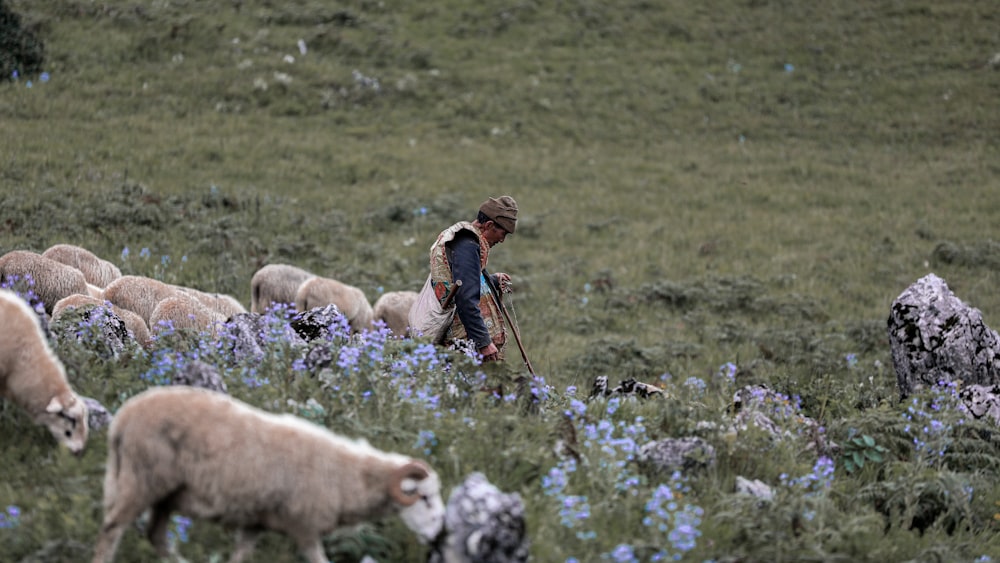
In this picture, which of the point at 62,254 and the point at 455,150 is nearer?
the point at 62,254

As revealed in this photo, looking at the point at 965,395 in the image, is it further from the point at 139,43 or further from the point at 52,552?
the point at 139,43

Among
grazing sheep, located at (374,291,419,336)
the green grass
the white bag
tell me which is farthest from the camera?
grazing sheep, located at (374,291,419,336)

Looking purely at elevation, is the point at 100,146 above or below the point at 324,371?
above

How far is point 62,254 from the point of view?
10898 mm

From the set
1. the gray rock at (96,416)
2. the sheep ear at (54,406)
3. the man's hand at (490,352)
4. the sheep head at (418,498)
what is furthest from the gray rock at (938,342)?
the sheep ear at (54,406)

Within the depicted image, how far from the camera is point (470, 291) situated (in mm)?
7535

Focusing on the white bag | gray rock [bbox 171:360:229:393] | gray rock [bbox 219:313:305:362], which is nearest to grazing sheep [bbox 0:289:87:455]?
gray rock [bbox 171:360:229:393]

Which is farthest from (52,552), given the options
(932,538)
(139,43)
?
(139,43)

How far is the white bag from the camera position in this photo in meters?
7.83

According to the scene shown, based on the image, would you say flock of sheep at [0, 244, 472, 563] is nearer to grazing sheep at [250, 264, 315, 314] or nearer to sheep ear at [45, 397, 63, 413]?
sheep ear at [45, 397, 63, 413]

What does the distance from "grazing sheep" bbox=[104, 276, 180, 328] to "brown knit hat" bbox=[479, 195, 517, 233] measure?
13.4ft

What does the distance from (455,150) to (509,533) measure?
1938 centimetres

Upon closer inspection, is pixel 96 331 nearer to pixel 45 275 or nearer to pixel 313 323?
pixel 313 323

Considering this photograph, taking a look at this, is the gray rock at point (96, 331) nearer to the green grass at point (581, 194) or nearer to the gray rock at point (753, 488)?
the green grass at point (581, 194)
